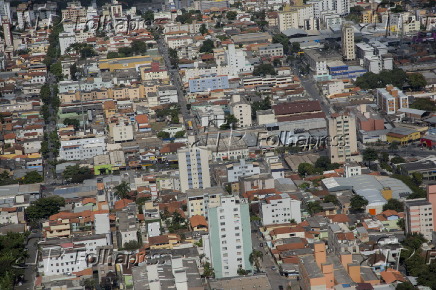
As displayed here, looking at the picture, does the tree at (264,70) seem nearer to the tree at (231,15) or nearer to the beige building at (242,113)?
the beige building at (242,113)

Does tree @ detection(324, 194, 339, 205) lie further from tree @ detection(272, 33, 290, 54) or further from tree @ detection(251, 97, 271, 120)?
tree @ detection(272, 33, 290, 54)

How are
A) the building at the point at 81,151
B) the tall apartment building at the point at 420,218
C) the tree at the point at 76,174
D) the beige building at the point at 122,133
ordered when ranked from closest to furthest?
the tall apartment building at the point at 420,218, the tree at the point at 76,174, the building at the point at 81,151, the beige building at the point at 122,133

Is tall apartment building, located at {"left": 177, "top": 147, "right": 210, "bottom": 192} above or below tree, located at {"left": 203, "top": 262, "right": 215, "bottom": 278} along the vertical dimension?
above

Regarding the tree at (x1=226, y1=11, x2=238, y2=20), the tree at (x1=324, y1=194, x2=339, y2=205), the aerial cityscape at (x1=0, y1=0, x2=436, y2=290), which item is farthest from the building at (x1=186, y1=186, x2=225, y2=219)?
the tree at (x1=226, y1=11, x2=238, y2=20)

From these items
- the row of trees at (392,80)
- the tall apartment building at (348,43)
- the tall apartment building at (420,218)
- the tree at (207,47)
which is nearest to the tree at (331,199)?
the tall apartment building at (420,218)

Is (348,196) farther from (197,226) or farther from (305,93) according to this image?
(305,93)

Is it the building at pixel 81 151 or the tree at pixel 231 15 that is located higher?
the tree at pixel 231 15

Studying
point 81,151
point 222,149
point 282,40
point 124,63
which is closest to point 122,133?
point 81,151
